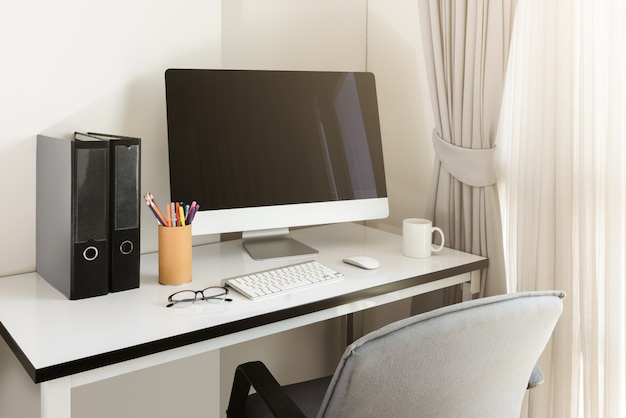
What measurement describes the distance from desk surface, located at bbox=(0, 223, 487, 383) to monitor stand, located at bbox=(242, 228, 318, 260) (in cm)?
3

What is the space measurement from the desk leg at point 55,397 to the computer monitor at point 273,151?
586 millimetres

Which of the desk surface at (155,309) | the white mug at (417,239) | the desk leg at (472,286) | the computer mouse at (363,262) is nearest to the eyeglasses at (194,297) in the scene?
the desk surface at (155,309)

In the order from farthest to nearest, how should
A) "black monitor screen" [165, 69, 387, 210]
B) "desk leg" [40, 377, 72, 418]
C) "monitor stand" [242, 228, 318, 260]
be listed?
"monitor stand" [242, 228, 318, 260], "black monitor screen" [165, 69, 387, 210], "desk leg" [40, 377, 72, 418]

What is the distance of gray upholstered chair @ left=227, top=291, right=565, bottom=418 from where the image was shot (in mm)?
913

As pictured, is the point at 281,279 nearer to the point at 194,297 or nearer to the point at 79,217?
the point at 194,297

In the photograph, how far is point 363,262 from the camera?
1.58m

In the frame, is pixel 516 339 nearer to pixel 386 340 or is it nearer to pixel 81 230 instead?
pixel 386 340

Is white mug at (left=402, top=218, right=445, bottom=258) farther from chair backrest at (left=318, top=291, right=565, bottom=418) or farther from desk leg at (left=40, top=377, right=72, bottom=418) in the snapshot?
desk leg at (left=40, top=377, right=72, bottom=418)

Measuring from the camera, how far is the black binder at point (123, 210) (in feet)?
4.43

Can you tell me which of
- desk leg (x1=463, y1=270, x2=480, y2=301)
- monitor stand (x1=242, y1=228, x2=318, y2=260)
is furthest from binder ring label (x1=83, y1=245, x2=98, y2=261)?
desk leg (x1=463, y1=270, x2=480, y2=301)

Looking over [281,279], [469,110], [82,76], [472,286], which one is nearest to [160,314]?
[281,279]

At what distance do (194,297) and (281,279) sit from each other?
8.6 inches

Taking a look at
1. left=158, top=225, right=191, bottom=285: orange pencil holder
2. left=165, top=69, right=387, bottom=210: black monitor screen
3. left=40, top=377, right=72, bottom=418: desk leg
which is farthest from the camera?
left=165, top=69, right=387, bottom=210: black monitor screen

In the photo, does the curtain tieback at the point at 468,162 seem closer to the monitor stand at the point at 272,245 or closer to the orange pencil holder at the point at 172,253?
the monitor stand at the point at 272,245
